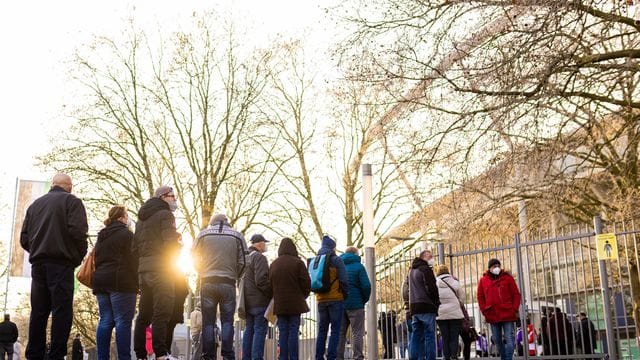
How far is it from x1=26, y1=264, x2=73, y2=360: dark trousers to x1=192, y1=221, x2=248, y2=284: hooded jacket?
2895 mm

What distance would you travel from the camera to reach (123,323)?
356 inches

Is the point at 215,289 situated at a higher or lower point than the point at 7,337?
higher

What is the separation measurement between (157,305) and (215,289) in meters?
1.66

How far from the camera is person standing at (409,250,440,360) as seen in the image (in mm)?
12266

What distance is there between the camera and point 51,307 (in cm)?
784

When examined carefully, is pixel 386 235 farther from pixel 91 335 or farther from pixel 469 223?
pixel 91 335

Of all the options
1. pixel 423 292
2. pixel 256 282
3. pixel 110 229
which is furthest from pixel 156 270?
pixel 423 292

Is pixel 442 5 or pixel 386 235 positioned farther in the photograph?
pixel 386 235

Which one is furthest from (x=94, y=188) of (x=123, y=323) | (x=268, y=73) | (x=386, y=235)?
(x=123, y=323)

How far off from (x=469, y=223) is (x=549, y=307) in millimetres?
3495

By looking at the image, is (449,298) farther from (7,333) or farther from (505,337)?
(7,333)

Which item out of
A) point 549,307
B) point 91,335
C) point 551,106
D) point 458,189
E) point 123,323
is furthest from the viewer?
point 91,335

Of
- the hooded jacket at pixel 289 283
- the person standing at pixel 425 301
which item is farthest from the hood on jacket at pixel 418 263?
the hooded jacket at pixel 289 283

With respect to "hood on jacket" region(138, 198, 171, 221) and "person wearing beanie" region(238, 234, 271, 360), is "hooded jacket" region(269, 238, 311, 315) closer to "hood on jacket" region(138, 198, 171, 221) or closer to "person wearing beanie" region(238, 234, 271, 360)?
"person wearing beanie" region(238, 234, 271, 360)
